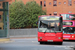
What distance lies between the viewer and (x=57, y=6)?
6000 centimetres

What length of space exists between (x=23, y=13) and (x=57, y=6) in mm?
10401

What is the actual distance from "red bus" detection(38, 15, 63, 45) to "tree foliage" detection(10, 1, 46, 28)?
32.1m

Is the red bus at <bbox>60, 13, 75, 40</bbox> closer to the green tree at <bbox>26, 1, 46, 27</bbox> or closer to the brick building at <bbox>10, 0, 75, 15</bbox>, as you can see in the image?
the green tree at <bbox>26, 1, 46, 27</bbox>

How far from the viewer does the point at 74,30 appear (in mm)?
27734

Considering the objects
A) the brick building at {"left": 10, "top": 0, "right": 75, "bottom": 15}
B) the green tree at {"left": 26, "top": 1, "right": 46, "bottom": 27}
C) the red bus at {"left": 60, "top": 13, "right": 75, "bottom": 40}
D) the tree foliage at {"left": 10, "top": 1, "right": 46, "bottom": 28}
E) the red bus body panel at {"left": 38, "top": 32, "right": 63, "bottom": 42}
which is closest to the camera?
the red bus body panel at {"left": 38, "top": 32, "right": 63, "bottom": 42}

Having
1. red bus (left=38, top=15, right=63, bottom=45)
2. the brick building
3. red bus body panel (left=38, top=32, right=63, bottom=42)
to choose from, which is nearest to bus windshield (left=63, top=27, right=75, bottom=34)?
red bus (left=38, top=15, right=63, bottom=45)

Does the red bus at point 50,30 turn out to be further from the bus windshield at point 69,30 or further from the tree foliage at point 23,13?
the tree foliage at point 23,13

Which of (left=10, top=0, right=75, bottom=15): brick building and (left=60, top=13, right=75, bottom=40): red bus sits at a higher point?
(left=10, top=0, right=75, bottom=15): brick building

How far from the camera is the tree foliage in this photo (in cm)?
5391

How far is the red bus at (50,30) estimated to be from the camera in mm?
21156

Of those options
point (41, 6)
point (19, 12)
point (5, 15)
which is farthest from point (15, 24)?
point (5, 15)

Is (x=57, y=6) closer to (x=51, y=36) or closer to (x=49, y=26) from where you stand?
(x=49, y=26)

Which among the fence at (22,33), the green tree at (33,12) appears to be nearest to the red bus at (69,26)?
the fence at (22,33)

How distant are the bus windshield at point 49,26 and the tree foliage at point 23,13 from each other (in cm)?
3215
